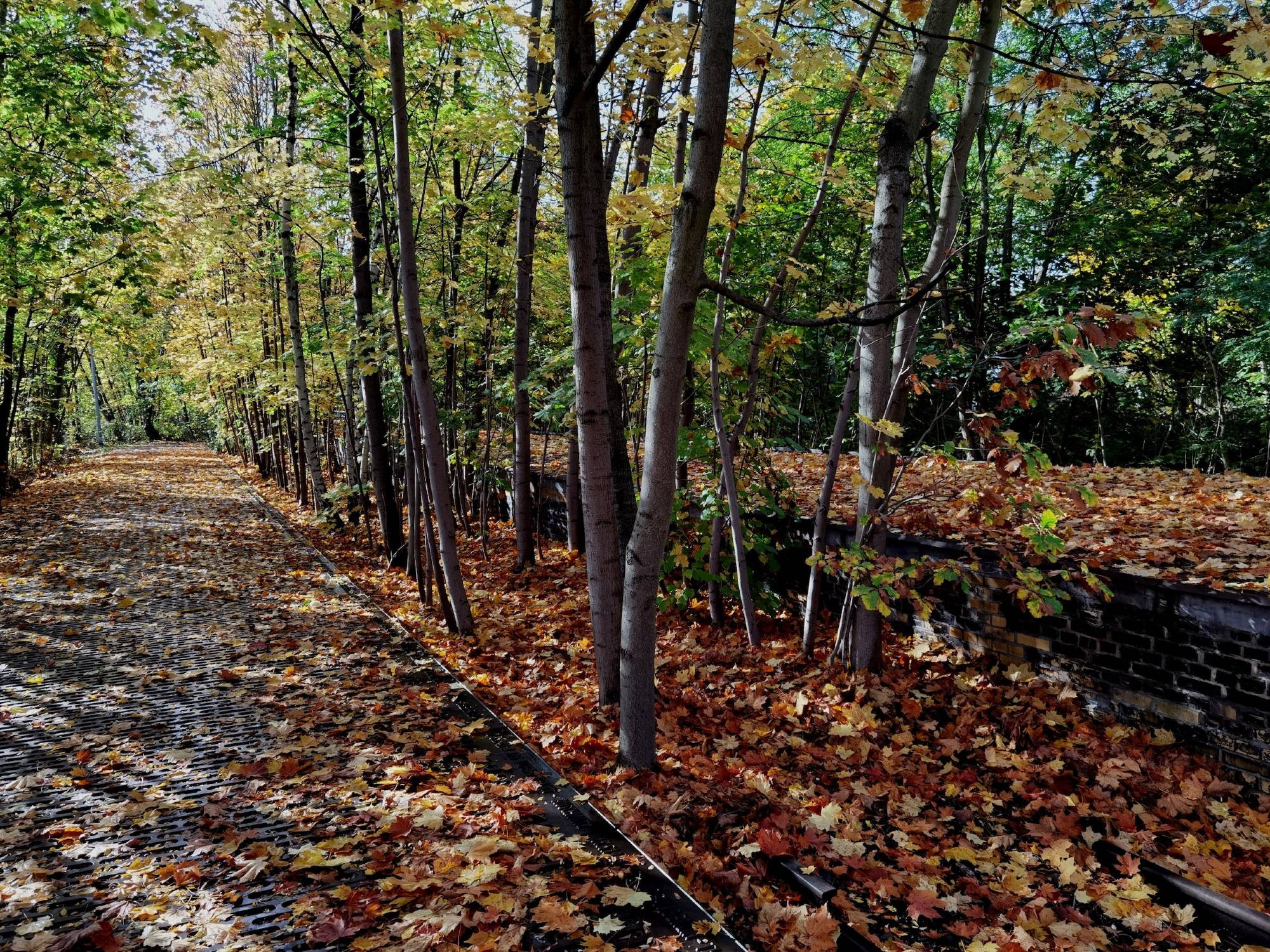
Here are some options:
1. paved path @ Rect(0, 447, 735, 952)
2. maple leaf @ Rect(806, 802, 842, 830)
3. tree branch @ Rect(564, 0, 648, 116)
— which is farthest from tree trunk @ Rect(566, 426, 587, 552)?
maple leaf @ Rect(806, 802, 842, 830)

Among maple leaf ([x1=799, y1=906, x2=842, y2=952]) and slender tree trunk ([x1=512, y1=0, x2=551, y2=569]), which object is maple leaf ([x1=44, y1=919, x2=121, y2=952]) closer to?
maple leaf ([x1=799, y1=906, x2=842, y2=952])

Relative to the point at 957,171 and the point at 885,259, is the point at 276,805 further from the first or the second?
the point at 957,171

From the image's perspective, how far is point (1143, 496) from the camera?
724 cm

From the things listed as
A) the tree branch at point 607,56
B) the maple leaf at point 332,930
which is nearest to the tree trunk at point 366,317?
the tree branch at point 607,56

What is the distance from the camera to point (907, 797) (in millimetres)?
4145

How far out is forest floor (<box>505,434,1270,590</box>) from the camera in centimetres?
463

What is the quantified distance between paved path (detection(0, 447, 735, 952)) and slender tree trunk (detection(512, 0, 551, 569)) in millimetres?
2524

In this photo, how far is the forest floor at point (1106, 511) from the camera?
463 cm

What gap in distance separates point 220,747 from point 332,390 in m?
14.4

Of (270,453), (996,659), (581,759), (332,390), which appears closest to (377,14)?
(581,759)

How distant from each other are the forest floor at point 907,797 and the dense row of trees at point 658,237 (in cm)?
51

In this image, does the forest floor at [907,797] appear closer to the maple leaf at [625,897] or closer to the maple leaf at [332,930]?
the maple leaf at [625,897]

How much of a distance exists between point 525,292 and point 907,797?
6.78 m

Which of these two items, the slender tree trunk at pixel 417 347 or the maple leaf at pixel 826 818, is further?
the slender tree trunk at pixel 417 347
